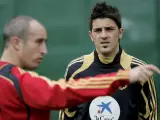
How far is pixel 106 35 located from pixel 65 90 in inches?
52.9

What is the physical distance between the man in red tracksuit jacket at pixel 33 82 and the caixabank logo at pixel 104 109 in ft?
3.53

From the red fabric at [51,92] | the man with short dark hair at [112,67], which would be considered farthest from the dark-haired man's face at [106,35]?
the red fabric at [51,92]

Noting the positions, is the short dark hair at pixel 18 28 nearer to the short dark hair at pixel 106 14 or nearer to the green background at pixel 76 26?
the short dark hair at pixel 106 14

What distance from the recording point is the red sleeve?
2.10 m

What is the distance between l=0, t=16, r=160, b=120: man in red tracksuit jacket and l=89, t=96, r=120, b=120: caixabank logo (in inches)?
42.3

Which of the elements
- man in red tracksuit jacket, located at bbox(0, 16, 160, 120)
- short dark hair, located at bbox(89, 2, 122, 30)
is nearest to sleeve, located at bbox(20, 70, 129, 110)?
man in red tracksuit jacket, located at bbox(0, 16, 160, 120)

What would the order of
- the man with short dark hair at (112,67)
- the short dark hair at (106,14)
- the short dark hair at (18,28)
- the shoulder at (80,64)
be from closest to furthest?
the short dark hair at (18,28) → the man with short dark hair at (112,67) → the short dark hair at (106,14) → the shoulder at (80,64)

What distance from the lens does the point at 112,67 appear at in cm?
348

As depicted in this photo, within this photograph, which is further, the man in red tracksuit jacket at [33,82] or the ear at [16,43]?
the ear at [16,43]

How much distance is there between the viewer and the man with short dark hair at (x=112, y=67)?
3.34 m

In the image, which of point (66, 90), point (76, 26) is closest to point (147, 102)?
point (66, 90)

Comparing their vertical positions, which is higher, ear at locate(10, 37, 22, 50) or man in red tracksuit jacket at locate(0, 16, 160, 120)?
ear at locate(10, 37, 22, 50)

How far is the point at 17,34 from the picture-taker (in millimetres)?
2305

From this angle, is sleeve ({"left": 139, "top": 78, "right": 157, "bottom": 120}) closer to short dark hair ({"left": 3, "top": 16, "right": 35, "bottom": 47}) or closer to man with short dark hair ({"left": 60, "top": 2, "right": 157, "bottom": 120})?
man with short dark hair ({"left": 60, "top": 2, "right": 157, "bottom": 120})
